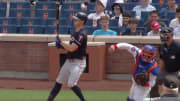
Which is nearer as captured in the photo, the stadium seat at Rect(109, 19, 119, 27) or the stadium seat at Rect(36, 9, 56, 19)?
the stadium seat at Rect(109, 19, 119, 27)

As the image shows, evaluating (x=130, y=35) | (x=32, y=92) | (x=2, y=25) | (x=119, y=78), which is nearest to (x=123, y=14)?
(x=130, y=35)

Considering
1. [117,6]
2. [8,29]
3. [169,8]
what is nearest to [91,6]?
[117,6]

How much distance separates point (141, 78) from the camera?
708 cm

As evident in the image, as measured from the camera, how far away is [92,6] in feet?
45.6

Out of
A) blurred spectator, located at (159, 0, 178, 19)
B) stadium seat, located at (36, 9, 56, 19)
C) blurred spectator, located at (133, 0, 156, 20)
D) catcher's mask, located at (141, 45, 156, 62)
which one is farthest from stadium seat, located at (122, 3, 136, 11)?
catcher's mask, located at (141, 45, 156, 62)

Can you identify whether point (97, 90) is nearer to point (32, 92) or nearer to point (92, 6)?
point (32, 92)

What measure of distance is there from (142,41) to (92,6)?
9.94 feet

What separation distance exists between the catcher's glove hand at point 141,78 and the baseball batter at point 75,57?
1433 millimetres

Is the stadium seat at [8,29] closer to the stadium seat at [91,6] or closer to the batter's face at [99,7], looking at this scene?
the stadium seat at [91,6]

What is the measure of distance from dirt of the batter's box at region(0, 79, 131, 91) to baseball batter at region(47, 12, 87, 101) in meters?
2.46

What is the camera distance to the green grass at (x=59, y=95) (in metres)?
9.25

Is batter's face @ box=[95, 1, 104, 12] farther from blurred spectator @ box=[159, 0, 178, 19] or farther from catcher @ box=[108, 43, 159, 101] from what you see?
catcher @ box=[108, 43, 159, 101]

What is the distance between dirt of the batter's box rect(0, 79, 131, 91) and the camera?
35.4ft

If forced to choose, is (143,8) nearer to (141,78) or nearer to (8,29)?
(8,29)
